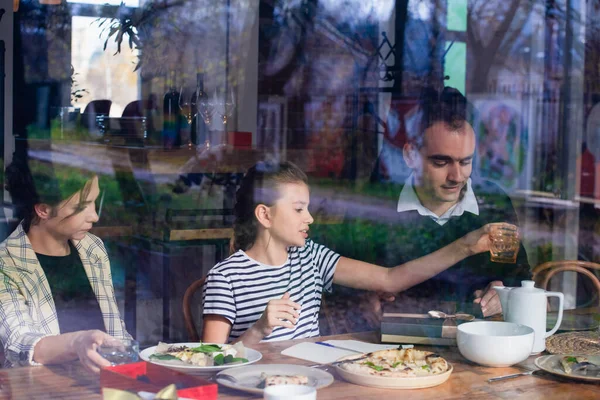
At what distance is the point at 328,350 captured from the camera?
1.38 meters

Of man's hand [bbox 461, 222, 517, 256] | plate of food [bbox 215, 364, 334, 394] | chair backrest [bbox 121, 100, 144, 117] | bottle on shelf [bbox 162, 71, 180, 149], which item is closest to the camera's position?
plate of food [bbox 215, 364, 334, 394]

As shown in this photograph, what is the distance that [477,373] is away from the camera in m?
1.26

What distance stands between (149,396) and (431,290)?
1995mm

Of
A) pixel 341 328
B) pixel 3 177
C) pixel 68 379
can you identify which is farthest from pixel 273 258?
pixel 341 328

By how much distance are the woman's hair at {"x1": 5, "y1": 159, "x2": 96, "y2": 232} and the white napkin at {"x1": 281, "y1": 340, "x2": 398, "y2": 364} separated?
3.38 feet

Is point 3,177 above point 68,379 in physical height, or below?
above

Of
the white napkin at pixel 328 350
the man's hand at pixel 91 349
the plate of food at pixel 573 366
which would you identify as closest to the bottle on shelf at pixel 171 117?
the white napkin at pixel 328 350

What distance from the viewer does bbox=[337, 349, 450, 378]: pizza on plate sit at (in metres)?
1.17

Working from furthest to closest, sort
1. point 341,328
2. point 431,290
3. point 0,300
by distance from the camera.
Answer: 1. point 341,328
2. point 431,290
3. point 0,300

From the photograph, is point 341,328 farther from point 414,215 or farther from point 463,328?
point 463,328

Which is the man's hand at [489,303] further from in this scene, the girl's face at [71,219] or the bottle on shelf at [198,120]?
the bottle on shelf at [198,120]

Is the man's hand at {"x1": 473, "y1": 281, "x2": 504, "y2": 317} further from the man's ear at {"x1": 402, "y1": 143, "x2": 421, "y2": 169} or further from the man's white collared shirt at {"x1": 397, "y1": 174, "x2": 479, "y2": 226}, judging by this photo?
the man's ear at {"x1": 402, "y1": 143, "x2": 421, "y2": 169}

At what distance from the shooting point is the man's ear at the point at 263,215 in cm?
194

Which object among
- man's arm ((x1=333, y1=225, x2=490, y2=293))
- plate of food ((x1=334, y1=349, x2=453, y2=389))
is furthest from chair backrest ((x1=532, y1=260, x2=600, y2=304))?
plate of food ((x1=334, y1=349, x2=453, y2=389))
